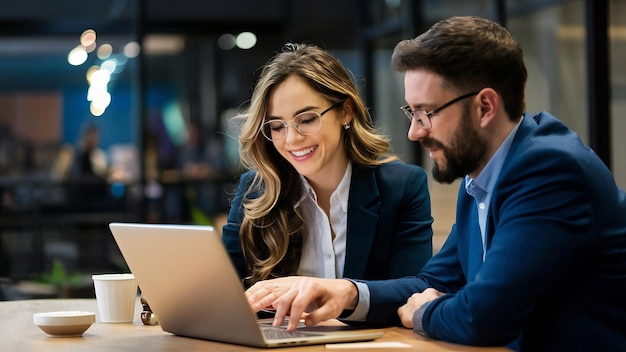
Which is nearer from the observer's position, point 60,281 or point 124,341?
point 124,341

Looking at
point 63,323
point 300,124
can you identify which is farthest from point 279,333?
point 300,124

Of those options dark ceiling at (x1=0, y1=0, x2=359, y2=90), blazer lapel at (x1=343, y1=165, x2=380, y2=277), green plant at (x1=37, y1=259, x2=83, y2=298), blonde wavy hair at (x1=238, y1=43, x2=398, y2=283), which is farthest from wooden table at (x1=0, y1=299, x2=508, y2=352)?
dark ceiling at (x1=0, y1=0, x2=359, y2=90)

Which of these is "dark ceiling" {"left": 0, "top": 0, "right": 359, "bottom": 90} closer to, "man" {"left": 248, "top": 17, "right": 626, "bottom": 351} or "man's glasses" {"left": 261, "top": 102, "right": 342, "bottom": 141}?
"man's glasses" {"left": 261, "top": 102, "right": 342, "bottom": 141}

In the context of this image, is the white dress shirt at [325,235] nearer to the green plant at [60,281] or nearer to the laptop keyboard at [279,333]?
the laptop keyboard at [279,333]

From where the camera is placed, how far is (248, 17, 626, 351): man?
76.5 inches

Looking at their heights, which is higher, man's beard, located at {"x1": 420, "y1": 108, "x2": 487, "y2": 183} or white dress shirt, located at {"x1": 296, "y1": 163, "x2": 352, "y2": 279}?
man's beard, located at {"x1": 420, "y1": 108, "x2": 487, "y2": 183}

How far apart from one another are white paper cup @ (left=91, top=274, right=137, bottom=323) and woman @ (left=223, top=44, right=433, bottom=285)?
462 millimetres

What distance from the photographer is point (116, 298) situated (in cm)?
244

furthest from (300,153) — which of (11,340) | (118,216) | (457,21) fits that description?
(118,216)

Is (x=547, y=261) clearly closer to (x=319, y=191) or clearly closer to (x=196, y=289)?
(x=196, y=289)

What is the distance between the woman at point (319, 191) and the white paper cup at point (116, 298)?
1.52 feet

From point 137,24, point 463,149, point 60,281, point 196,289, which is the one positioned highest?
point 137,24

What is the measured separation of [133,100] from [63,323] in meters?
6.80

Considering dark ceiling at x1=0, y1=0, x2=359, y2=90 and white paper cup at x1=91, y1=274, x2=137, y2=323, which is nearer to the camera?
white paper cup at x1=91, y1=274, x2=137, y2=323
